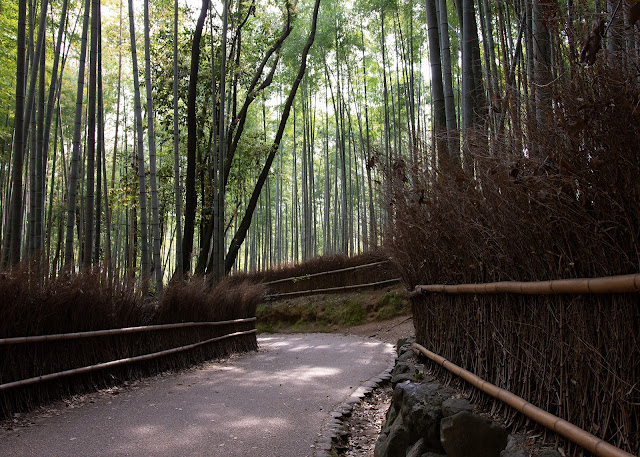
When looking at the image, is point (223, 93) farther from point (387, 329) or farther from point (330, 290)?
point (330, 290)

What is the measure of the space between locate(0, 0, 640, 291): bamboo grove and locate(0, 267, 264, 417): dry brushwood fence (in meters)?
0.24

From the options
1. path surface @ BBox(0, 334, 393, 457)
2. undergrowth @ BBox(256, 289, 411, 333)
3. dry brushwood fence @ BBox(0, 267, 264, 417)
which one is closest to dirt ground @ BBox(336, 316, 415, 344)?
undergrowth @ BBox(256, 289, 411, 333)

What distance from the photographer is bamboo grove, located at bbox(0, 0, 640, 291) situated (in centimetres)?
241

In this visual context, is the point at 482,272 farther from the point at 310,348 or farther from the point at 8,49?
the point at 8,49

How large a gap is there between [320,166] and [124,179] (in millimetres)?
14352

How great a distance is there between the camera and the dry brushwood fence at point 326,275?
10859 mm

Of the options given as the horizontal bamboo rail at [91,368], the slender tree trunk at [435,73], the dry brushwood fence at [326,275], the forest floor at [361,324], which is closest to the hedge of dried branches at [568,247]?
the forest floor at [361,324]

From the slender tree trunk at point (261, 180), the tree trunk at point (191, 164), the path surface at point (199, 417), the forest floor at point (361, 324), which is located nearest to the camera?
the path surface at point (199, 417)

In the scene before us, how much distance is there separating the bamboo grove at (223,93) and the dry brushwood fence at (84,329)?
24 centimetres

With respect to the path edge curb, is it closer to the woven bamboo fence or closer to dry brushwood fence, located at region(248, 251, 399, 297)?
the woven bamboo fence

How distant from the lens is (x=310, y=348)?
7352 mm

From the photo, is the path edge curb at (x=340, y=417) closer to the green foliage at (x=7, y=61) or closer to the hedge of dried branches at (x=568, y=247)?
the hedge of dried branches at (x=568, y=247)

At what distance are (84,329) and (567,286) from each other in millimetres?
3485

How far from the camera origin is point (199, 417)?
3295 mm
